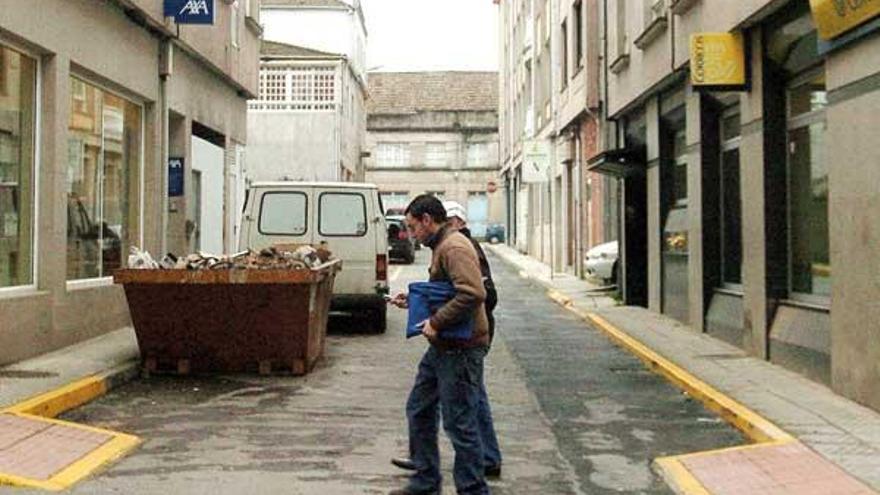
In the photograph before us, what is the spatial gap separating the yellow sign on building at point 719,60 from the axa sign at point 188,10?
669cm

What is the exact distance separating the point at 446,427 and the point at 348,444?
2011 mm

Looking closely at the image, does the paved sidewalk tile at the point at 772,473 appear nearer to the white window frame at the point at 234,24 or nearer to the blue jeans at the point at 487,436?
the blue jeans at the point at 487,436

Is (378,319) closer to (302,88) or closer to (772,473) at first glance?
(772,473)

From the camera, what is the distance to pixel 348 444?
819 cm

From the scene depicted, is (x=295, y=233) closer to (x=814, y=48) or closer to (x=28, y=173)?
(x=28, y=173)

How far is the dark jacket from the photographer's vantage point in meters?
6.22

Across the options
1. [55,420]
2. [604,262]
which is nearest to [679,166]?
[604,262]

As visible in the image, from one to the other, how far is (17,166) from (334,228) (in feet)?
16.1

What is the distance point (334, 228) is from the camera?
15398mm

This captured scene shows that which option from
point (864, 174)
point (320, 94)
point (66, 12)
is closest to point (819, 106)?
point (864, 174)

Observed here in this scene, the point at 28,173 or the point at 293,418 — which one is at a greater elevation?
the point at 28,173

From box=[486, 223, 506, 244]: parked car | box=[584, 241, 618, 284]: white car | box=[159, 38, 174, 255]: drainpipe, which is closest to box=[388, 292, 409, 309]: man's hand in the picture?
box=[159, 38, 174, 255]: drainpipe

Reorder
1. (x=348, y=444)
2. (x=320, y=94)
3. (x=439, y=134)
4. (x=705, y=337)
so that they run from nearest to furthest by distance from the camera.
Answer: (x=348, y=444) < (x=705, y=337) < (x=320, y=94) < (x=439, y=134)

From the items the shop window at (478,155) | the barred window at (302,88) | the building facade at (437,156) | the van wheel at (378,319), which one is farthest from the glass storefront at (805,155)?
the shop window at (478,155)
